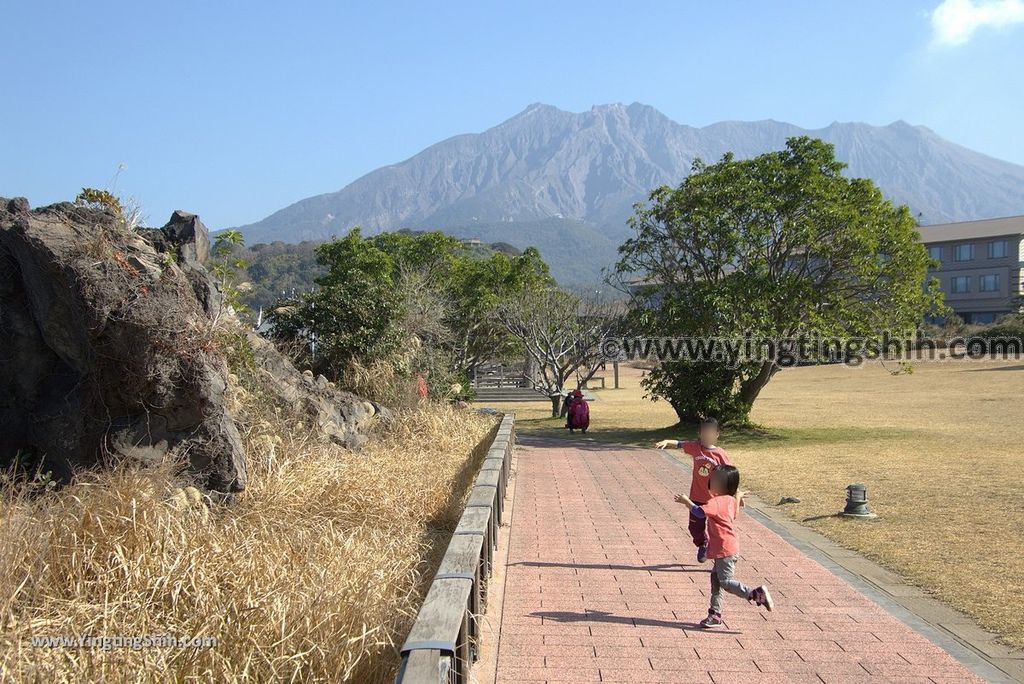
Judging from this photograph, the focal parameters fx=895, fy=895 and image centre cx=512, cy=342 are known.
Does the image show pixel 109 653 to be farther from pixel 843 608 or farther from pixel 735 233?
pixel 735 233

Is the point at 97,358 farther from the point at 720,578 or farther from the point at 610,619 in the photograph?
the point at 720,578

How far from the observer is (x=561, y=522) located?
9.63m

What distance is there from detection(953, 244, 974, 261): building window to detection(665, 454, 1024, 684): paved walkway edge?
6252 centimetres

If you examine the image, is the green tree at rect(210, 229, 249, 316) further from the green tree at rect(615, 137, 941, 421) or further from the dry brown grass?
the green tree at rect(615, 137, 941, 421)

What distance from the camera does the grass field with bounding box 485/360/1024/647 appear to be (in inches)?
286

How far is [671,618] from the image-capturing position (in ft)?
19.6

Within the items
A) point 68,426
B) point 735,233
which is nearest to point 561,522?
point 68,426

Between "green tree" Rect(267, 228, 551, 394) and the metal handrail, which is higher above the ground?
"green tree" Rect(267, 228, 551, 394)

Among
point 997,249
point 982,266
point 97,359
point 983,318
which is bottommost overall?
point 97,359

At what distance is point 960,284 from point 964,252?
229cm

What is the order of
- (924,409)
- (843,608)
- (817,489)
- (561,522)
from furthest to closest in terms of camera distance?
1. (924,409)
2. (817,489)
3. (561,522)
4. (843,608)

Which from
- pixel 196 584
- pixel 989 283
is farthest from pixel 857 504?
pixel 989 283

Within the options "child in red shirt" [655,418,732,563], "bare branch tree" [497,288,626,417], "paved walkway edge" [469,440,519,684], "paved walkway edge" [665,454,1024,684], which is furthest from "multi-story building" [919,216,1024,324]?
"child in red shirt" [655,418,732,563]

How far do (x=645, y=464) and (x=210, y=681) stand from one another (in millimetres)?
12273
